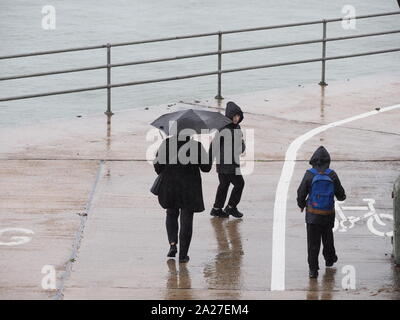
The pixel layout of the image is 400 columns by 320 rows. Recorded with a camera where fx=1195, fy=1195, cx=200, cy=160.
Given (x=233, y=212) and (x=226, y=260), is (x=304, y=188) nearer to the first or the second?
(x=226, y=260)

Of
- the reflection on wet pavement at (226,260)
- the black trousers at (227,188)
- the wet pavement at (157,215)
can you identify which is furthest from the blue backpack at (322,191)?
the black trousers at (227,188)

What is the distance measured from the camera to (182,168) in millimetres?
11828

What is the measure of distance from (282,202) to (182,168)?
8.96 ft

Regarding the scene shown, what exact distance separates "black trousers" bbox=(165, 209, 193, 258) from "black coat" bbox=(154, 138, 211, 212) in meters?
0.08

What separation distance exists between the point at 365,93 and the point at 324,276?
9.57 metres

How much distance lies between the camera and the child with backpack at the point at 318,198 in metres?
11.5

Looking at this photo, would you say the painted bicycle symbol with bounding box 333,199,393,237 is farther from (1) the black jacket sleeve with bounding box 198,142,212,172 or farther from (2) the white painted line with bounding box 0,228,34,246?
(2) the white painted line with bounding box 0,228,34,246

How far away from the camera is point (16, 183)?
14.9 m

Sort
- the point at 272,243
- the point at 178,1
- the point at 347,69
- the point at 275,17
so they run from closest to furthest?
the point at 272,243 < the point at 347,69 < the point at 275,17 < the point at 178,1

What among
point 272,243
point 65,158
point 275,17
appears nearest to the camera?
point 272,243

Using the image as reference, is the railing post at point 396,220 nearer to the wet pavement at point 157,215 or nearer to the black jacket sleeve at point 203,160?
the wet pavement at point 157,215

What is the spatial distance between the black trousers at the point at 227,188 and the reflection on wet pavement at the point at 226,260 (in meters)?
0.21

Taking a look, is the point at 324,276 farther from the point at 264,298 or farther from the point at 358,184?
the point at 358,184

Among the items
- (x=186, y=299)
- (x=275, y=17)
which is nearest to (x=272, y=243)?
(x=186, y=299)
